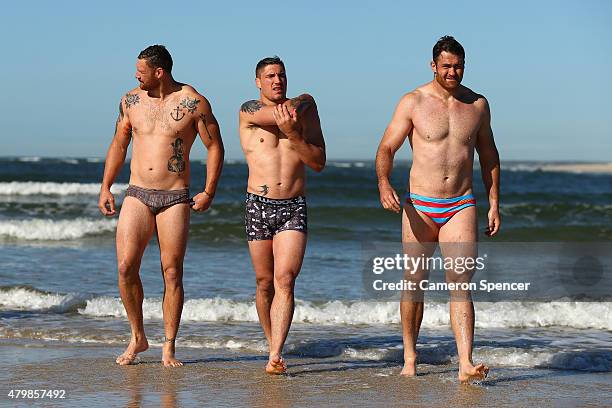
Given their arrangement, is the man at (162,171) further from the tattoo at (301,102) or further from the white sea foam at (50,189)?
the white sea foam at (50,189)

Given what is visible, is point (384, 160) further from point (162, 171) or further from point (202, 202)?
point (162, 171)

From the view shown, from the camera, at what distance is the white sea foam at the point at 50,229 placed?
1820 cm

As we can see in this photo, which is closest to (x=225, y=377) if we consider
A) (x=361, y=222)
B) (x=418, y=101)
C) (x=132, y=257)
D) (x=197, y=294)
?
(x=132, y=257)

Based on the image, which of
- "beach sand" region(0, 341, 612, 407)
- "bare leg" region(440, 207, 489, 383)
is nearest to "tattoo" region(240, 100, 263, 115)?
"bare leg" region(440, 207, 489, 383)

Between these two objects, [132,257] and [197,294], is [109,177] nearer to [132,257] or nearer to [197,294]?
[132,257]

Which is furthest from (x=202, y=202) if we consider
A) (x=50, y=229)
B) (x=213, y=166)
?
(x=50, y=229)

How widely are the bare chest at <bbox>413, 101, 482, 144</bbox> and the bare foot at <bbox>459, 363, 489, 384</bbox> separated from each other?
1.40 metres

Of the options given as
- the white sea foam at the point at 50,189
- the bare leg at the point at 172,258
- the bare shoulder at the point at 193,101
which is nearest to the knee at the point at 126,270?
the bare leg at the point at 172,258

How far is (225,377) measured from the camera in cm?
648

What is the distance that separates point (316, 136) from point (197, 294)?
4796 mm

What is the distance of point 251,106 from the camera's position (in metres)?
6.51

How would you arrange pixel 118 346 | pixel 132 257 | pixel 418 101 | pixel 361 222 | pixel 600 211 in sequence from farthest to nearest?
pixel 600 211 < pixel 361 222 < pixel 118 346 < pixel 132 257 < pixel 418 101

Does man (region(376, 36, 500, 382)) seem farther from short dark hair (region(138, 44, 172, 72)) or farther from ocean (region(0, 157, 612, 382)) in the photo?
short dark hair (region(138, 44, 172, 72))

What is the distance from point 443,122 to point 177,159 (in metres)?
1.81
